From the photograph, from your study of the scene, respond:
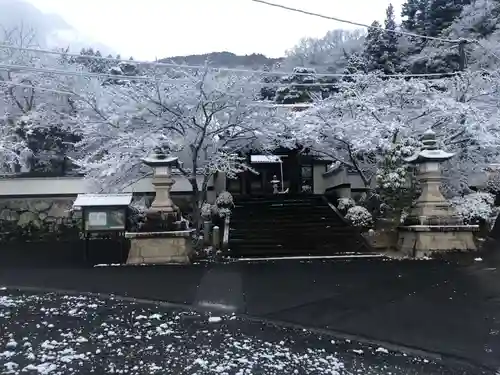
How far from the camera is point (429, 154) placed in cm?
1205

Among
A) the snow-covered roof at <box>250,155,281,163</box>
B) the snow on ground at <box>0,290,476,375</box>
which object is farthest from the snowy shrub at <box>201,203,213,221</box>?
the snow on ground at <box>0,290,476,375</box>

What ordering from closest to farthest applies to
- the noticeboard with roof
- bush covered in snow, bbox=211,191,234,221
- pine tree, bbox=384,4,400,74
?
the noticeboard with roof → bush covered in snow, bbox=211,191,234,221 → pine tree, bbox=384,4,400,74

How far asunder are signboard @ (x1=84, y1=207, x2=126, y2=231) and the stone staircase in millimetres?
3146

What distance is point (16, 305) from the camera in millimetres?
7176

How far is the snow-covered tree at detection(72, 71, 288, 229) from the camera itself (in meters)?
13.9

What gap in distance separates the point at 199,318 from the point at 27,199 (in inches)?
527

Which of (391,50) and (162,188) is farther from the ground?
(391,50)

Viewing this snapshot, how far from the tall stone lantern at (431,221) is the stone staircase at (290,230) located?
5.44 feet

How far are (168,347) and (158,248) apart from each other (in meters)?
6.54

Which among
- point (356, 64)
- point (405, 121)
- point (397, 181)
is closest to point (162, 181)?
point (397, 181)

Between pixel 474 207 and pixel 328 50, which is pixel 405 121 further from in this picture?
pixel 328 50

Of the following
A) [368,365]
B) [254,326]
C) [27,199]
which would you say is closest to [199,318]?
[254,326]

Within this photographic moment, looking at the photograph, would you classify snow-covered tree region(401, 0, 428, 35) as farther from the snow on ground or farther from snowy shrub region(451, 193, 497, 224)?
the snow on ground

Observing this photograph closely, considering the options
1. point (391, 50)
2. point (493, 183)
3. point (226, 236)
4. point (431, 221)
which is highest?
point (391, 50)
